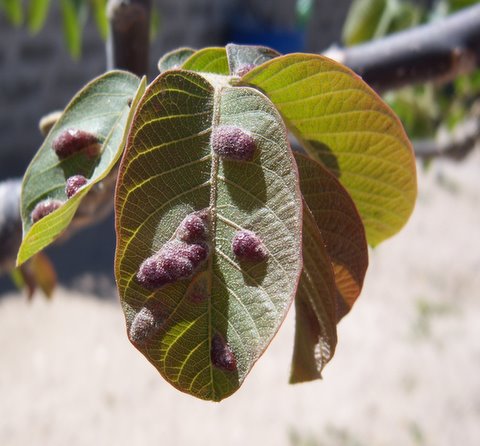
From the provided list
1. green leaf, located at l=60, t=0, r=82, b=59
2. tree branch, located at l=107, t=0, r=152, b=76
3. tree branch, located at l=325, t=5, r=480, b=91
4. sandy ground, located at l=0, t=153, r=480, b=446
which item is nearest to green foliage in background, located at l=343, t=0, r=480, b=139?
tree branch, located at l=325, t=5, r=480, b=91

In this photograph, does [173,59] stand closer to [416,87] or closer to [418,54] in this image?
[418,54]

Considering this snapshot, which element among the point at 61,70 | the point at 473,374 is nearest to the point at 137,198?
Result: the point at 473,374

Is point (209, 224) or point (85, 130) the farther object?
point (85, 130)

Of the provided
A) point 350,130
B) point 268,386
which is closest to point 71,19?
point 350,130

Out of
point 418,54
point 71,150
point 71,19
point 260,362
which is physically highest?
point 71,150

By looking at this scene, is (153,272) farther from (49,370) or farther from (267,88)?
(49,370)

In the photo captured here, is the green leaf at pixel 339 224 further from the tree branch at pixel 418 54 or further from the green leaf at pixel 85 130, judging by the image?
the tree branch at pixel 418 54

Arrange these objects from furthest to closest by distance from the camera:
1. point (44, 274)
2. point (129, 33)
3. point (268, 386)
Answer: point (268, 386) → point (44, 274) → point (129, 33)
